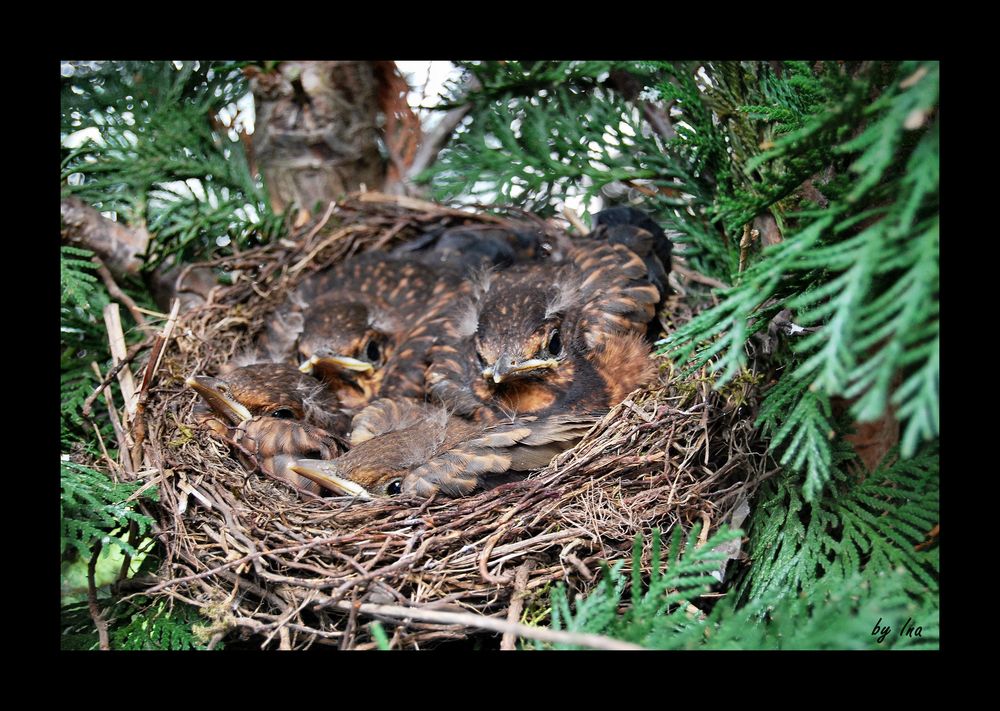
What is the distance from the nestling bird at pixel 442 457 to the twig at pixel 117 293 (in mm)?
864

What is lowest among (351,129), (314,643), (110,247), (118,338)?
(314,643)

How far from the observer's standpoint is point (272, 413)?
245cm

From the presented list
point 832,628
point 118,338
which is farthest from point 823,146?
point 118,338

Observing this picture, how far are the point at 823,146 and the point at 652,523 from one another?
0.94 meters

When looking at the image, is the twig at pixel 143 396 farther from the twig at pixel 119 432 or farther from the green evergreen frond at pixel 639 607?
the green evergreen frond at pixel 639 607

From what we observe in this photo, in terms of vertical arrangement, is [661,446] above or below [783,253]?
below

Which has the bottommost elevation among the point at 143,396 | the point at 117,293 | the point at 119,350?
the point at 143,396

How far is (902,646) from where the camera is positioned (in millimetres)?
1206

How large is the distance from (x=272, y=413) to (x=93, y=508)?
769 mm

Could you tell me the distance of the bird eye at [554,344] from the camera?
2359mm

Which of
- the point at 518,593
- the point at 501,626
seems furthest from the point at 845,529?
the point at 501,626

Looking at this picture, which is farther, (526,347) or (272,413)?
(272,413)

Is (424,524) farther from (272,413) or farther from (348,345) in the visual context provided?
(348,345)

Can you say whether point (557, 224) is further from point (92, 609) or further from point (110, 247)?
point (92, 609)
